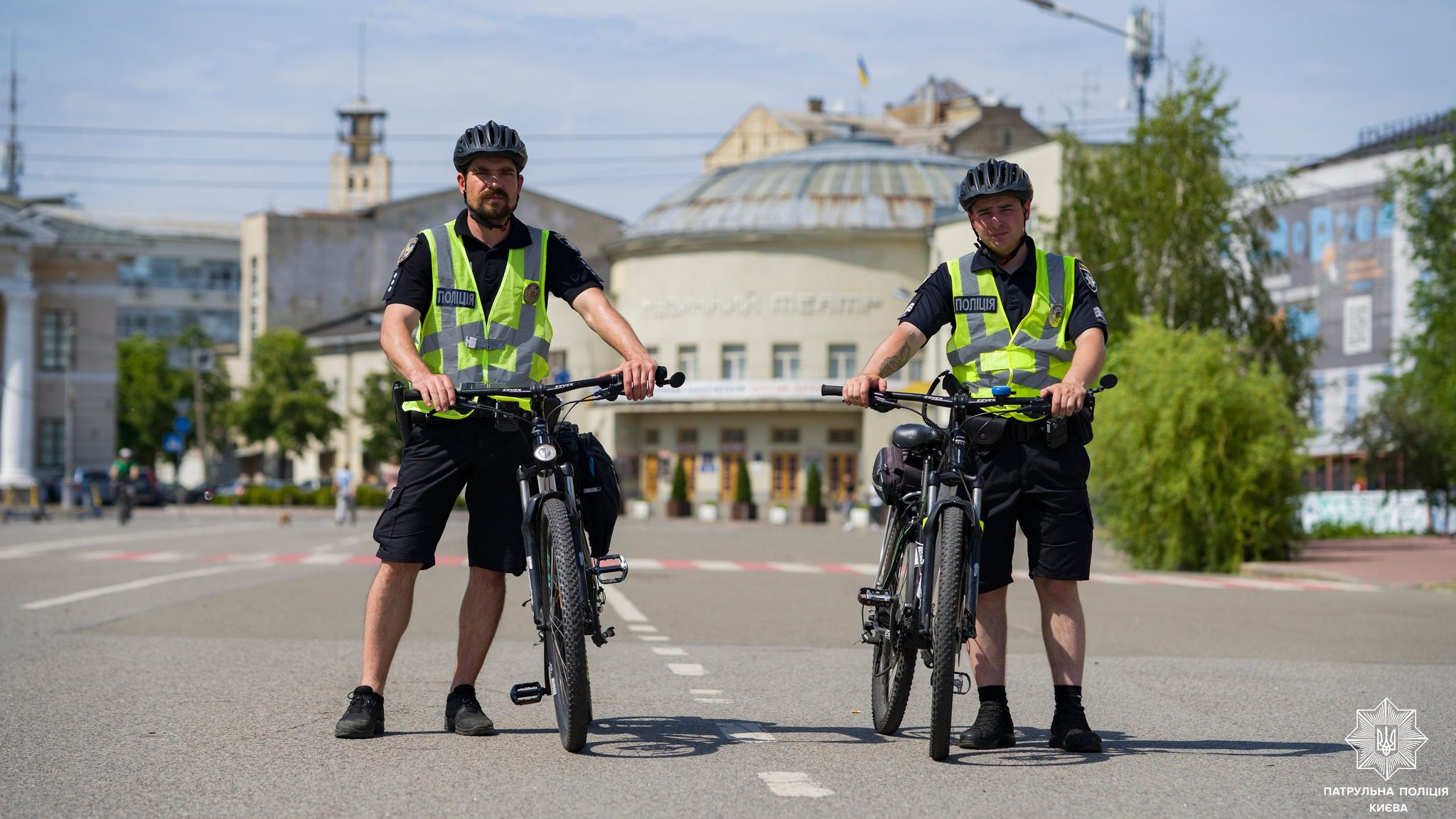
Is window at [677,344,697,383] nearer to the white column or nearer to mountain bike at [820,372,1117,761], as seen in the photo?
the white column

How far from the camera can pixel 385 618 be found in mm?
6508

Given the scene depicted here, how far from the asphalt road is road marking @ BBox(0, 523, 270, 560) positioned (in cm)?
1020

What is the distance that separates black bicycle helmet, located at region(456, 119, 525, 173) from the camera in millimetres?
6465

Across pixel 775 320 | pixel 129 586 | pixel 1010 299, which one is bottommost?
pixel 129 586

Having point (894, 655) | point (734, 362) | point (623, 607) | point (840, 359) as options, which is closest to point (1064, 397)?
point (894, 655)

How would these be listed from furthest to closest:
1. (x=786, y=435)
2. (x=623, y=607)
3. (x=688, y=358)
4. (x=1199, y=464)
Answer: (x=688, y=358) → (x=786, y=435) → (x=1199, y=464) → (x=623, y=607)

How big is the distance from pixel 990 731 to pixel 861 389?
127cm

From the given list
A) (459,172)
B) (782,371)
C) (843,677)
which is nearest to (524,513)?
(459,172)

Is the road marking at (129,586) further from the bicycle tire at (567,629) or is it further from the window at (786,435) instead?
the window at (786,435)

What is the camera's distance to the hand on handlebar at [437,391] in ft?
19.8

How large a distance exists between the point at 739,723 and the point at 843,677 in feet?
6.63

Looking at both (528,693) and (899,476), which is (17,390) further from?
(899,476)

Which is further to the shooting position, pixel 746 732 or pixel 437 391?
pixel 746 732

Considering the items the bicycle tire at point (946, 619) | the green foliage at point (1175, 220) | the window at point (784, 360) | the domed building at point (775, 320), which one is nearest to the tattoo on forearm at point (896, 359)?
the bicycle tire at point (946, 619)
